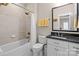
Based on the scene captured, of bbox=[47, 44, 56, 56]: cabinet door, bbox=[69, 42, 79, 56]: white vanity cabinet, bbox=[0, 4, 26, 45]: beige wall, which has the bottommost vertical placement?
bbox=[47, 44, 56, 56]: cabinet door

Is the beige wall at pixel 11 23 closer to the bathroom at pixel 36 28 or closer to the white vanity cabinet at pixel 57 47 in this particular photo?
the bathroom at pixel 36 28

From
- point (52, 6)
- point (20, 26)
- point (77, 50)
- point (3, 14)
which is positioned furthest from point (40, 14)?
point (77, 50)

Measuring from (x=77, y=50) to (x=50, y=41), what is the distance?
2.46ft

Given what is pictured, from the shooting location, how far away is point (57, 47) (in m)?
2.20

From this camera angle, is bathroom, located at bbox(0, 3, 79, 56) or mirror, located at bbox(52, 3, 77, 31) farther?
mirror, located at bbox(52, 3, 77, 31)

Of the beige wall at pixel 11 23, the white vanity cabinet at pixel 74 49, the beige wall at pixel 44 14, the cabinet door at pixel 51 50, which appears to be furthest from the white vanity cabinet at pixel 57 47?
the beige wall at pixel 11 23

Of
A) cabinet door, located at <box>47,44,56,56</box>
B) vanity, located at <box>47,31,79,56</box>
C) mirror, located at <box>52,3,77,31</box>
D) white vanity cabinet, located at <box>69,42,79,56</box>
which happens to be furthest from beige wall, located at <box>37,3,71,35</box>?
white vanity cabinet, located at <box>69,42,79,56</box>

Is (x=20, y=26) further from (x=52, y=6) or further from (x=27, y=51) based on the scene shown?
(x=52, y=6)

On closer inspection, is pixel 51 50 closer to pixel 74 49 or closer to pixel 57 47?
pixel 57 47

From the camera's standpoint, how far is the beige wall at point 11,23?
212cm

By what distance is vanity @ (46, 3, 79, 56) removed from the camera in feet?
6.43

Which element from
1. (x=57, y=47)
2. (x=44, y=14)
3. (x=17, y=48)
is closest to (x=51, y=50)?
(x=57, y=47)

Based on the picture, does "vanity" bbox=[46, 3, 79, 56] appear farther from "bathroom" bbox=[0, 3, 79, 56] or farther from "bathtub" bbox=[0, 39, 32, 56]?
"bathtub" bbox=[0, 39, 32, 56]

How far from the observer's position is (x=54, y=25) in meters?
2.73
